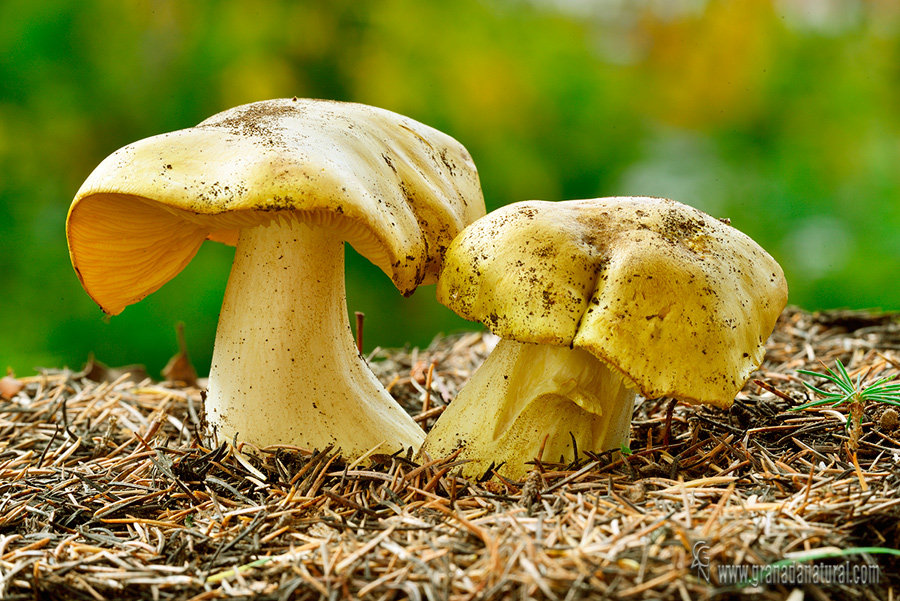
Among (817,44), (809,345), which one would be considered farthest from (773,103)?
(809,345)

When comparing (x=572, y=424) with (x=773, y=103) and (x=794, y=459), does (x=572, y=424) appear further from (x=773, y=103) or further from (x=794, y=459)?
(x=773, y=103)

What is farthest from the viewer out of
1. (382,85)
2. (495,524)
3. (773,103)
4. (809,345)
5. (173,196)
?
(773,103)

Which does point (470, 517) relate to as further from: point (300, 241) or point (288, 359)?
point (300, 241)

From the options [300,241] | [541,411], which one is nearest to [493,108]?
[300,241]

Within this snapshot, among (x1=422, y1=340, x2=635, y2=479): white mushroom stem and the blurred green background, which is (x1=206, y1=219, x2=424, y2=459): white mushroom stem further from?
the blurred green background

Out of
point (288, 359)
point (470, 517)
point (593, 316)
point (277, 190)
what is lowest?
point (470, 517)

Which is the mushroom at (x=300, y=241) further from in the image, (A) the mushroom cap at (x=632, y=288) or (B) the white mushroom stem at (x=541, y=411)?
(B) the white mushroom stem at (x=541, y=411)

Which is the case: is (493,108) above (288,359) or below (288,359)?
above
